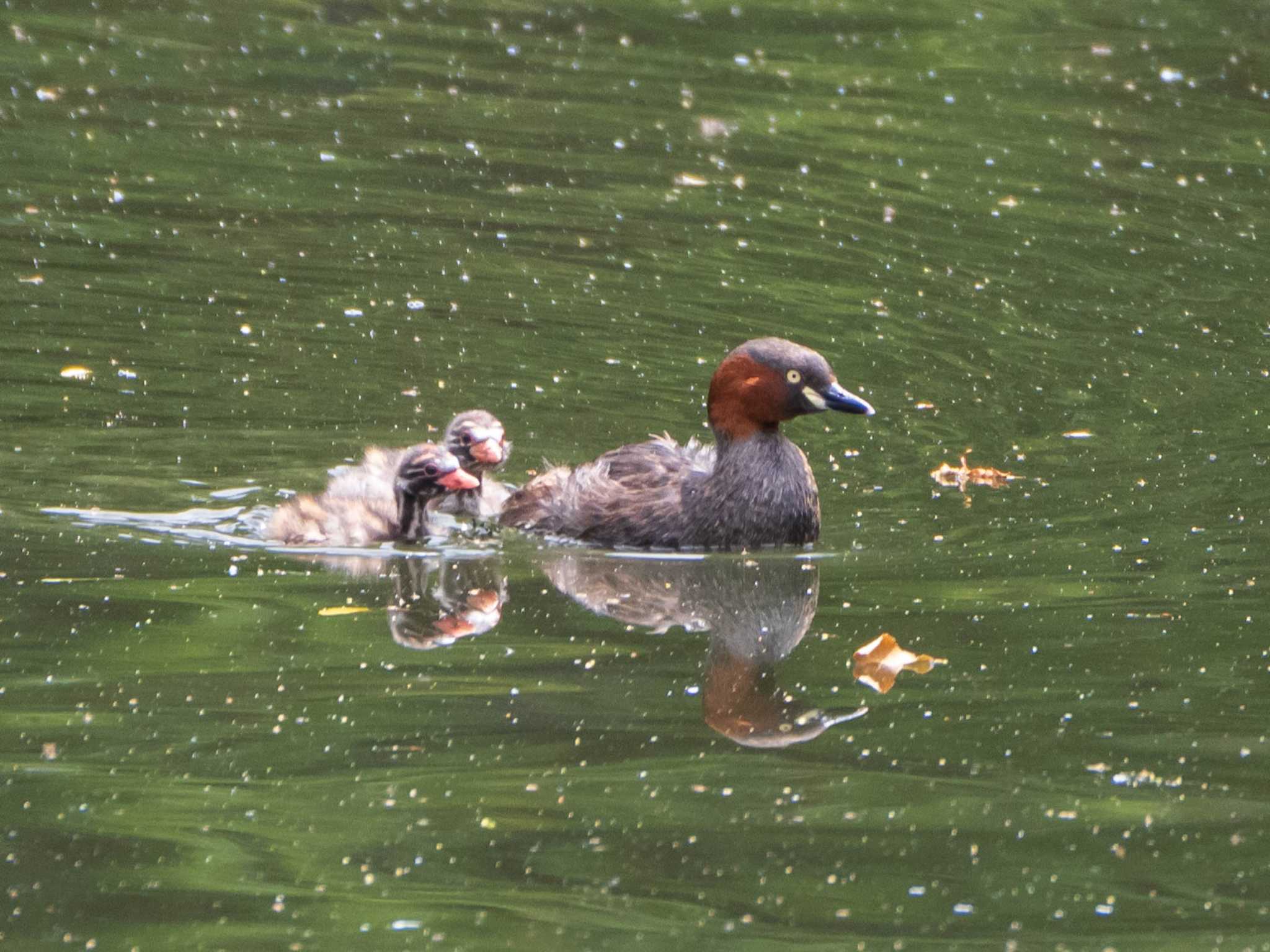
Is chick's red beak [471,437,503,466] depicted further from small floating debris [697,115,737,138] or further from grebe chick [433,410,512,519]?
small floating debris [697,115,737,138]

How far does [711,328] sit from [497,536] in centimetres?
246

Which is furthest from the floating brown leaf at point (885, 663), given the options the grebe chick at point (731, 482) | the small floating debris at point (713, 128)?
the small floating debris at point (713, 128)

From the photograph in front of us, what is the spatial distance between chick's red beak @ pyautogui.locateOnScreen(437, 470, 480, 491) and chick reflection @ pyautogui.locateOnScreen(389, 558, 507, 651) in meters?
0.30

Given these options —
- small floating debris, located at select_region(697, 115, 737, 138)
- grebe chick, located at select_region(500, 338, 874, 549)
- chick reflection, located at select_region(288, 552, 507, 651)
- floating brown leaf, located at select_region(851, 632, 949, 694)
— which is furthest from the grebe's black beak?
small floating debris, located at select_region(697, 115, 737, 138)

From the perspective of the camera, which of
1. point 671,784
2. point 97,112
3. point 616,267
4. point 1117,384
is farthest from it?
point 97,112

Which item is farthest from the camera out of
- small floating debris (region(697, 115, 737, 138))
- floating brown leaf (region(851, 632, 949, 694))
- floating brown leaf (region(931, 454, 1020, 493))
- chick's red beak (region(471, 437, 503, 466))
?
small floating debris (region(697, 115, 737, 138))

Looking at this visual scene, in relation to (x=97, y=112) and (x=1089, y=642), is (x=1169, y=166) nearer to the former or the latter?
(x=97, y=112)

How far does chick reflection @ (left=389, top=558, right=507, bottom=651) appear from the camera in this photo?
6602 millimetres

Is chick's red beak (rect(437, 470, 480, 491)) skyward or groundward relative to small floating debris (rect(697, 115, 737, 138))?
groundward

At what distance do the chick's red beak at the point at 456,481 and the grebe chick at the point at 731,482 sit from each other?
0.54 metres

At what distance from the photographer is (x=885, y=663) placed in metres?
6.34

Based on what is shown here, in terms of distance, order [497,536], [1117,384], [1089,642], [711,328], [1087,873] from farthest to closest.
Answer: [711,328]
[1117,384]
[497,536]
[1089,642]
[1087,873]

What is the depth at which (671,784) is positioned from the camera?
17.5 feet

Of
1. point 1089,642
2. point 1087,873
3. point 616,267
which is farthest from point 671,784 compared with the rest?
point 616,267
